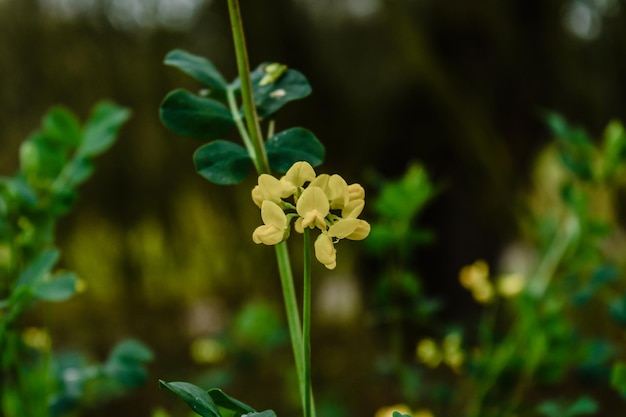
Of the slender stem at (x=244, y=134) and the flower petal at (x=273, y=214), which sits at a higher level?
the slender stem at (x=244, y=134)

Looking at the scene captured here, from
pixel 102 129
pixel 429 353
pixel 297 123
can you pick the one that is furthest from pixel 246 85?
pixel 297 123

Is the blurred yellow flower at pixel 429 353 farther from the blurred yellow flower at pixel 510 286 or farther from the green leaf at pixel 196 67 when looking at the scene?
the green leaf at pixel 196 67

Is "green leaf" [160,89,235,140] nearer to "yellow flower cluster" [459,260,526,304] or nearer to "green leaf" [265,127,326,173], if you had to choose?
"green leaf" [265,127,326,173]

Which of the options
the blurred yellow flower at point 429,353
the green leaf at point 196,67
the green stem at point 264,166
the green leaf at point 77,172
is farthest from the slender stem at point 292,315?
the blurred yellow flower at point 429,353

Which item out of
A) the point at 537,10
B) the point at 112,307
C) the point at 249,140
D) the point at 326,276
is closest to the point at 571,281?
the point at 249,140

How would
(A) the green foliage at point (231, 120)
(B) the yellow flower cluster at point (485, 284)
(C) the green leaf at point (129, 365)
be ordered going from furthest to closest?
1. (B) the yellow flower cluster at point (485, 284)
2. (C) the green leaf at point (129, 365)
3. (A) the green foliage at point (231, 120)

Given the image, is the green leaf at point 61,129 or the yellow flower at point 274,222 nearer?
the yellow flower at point 274,222

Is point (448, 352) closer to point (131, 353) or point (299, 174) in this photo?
point (131, 353)

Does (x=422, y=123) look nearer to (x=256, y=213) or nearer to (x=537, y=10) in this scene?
(x=537, y=10)
